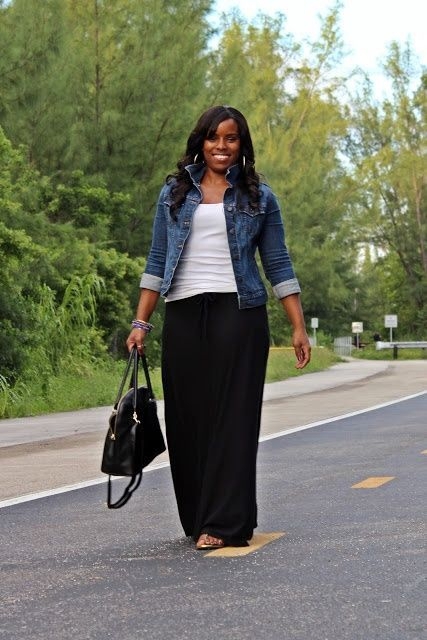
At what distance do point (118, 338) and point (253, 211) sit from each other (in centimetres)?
2782

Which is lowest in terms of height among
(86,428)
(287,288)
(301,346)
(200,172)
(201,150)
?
(86,428)

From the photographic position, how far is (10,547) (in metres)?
7.57

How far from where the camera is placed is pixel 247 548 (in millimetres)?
7113

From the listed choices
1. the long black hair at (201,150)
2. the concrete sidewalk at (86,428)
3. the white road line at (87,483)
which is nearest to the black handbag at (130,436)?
the long black hair at (201,150)

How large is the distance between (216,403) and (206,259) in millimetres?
659

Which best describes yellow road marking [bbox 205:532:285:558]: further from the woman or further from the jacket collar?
the jacket collar

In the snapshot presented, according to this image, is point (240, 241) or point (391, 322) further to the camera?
point (391, 322)

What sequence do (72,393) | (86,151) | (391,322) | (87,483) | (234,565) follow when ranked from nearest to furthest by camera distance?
(234,565) < (87,483) < (72,393) < (86,151) < (391,322)

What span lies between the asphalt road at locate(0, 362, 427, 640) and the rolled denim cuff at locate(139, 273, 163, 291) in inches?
48.1

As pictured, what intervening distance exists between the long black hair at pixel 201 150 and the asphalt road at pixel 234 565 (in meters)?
1.63

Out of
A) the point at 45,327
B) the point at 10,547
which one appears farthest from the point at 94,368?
the point at 10,547

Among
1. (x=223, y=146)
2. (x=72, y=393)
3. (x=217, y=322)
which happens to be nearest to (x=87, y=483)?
(x=217, y=322)

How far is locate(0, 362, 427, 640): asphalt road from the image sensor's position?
5.41 meters

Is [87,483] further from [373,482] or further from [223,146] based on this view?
[223,146]
